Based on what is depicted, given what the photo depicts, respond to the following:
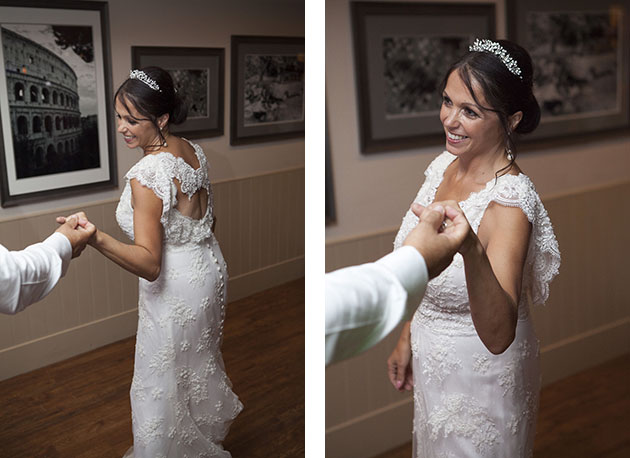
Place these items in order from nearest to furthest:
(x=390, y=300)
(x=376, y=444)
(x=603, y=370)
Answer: (x=390, y=300)
(x=603, y=370)
(x=376, y=444)

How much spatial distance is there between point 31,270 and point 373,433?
98 centimetres

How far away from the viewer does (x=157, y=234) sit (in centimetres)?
161

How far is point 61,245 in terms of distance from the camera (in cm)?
155

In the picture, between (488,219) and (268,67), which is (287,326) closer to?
(268,67)

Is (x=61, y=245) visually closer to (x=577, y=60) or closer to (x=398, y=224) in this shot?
(x=398, y=224)

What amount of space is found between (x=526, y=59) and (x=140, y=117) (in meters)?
0.92

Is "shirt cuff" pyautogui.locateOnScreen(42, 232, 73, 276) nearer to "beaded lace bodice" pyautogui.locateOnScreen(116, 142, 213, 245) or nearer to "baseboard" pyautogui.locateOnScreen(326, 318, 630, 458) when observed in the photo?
"beaded lace bodice" pyautogui.locateOnScreen(116, 142, 213, 245)

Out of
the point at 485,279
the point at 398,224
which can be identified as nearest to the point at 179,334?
the point at 398,224

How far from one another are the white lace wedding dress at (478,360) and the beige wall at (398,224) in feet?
0.13

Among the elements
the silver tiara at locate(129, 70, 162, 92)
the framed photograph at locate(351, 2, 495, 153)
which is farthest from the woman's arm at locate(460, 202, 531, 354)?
the silver tiara at locate(129, 70, 162, 92)

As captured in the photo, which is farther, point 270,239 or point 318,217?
point 270,239

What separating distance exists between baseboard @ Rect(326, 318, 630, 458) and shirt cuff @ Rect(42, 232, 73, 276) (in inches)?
34.8

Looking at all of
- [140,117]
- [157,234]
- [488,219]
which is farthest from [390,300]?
[140,117]

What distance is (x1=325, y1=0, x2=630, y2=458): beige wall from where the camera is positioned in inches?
53.4
